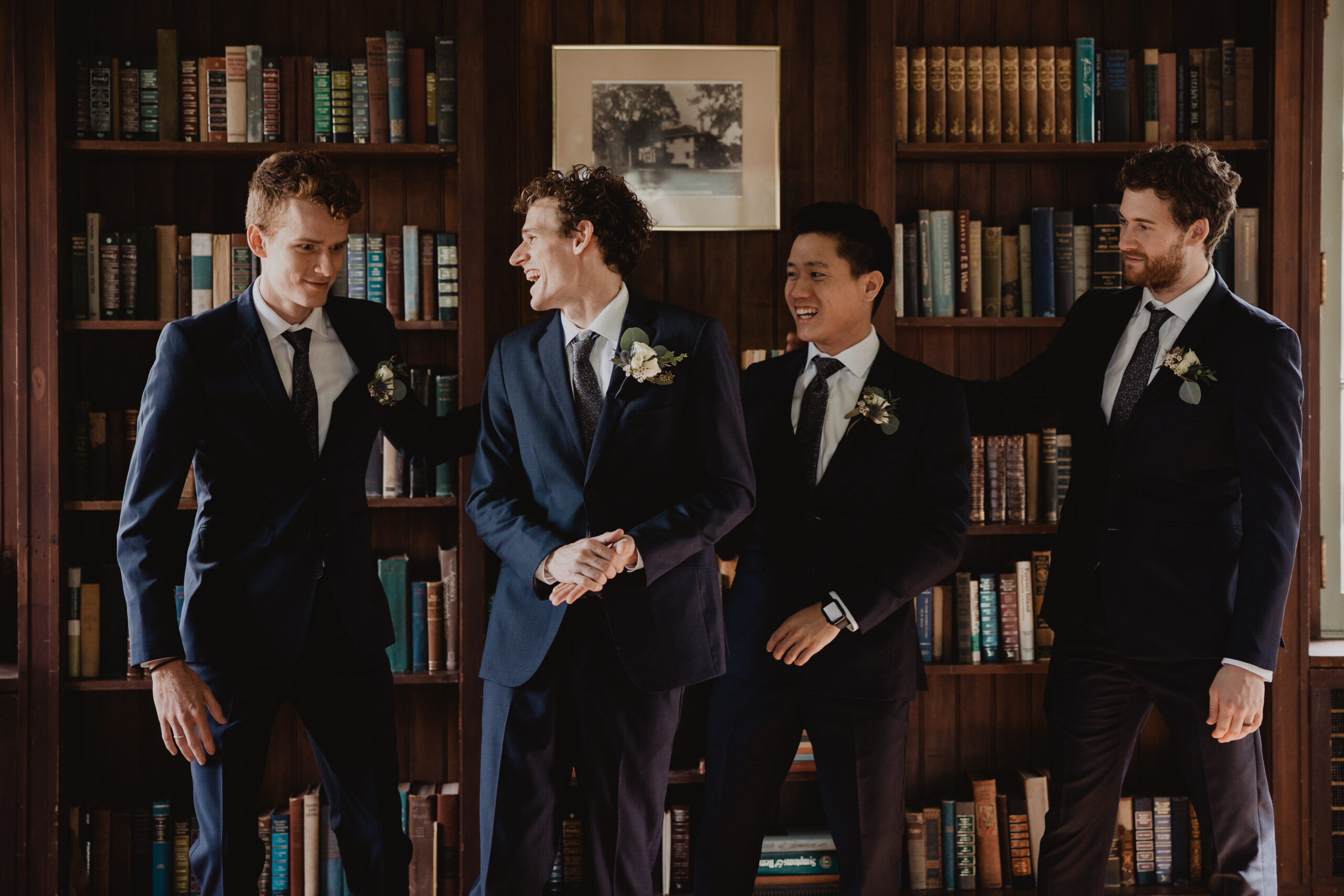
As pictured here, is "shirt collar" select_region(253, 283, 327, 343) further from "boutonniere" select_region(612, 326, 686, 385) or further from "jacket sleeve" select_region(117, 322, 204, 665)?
"boutonniere" select_region(612, 326, 686, 385)

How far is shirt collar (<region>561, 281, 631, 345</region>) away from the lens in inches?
77.9

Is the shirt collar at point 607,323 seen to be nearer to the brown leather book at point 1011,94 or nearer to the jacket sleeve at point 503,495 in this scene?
the jacket sleeve at point 503,495

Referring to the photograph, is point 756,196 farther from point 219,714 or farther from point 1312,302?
point 219,714

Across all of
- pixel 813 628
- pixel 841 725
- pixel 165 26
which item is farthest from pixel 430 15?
pixel 841 725

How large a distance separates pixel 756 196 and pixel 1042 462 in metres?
1.14

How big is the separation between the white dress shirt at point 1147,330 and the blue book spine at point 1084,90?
0.71 meters

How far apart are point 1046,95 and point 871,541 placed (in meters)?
1.50

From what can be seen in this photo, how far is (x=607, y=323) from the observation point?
198 cm

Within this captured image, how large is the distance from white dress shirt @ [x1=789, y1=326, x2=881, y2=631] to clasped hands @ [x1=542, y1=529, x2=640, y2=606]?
1.78 ft

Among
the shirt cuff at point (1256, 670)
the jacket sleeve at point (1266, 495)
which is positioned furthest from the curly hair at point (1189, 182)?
the shirt cuff at point (1256, 670)

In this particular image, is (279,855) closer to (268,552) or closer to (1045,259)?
(268,552)

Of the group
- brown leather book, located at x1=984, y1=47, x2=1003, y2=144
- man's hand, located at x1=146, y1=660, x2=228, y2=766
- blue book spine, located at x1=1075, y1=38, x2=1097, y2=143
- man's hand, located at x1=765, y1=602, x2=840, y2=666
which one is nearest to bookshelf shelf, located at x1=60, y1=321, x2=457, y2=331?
man's hand, located at x1=146, y1=660, x2=228, y2=766

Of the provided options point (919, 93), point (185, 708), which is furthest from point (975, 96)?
point (185, 708)

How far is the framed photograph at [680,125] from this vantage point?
111 inches
